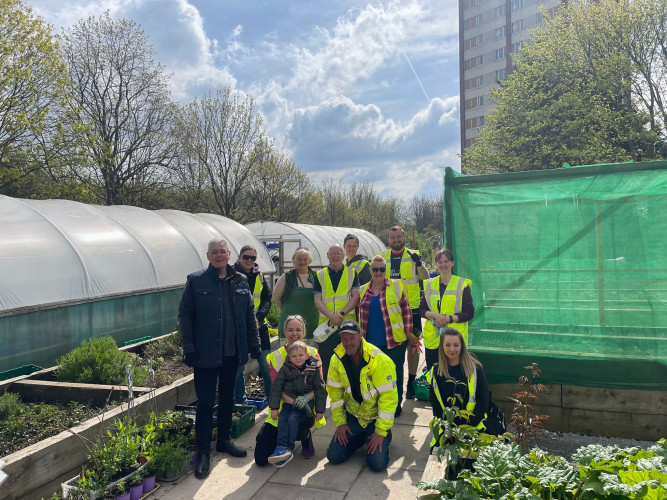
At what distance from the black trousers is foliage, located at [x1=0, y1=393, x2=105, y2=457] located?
1.08m

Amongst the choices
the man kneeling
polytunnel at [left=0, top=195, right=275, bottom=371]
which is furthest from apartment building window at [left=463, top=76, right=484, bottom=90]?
the man kneeling

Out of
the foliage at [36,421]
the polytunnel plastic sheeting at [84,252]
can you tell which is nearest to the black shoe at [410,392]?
the foliage at [36,421]

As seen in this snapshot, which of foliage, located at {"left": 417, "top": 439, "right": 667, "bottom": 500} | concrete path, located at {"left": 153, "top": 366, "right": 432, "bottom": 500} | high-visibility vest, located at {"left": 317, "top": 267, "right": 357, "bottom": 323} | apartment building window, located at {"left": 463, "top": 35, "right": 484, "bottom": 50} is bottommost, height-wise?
concrete path, located at {"left": 153, "top": 366, "right": 432, "bottom": 500}

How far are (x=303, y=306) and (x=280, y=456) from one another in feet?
6.76

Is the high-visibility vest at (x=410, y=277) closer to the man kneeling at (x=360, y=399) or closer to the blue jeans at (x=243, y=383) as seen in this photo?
the man kneeling at (x=360, y=399)

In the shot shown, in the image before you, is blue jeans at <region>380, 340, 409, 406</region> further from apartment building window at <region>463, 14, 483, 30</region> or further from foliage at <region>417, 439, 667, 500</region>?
apartment building window at <region>463, 14, 483, 30</region>

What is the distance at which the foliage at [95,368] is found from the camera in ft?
17.3

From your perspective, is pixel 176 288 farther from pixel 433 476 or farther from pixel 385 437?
pixel 433 476

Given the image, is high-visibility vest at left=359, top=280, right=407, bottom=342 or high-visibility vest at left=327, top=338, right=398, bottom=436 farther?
high-visibility vest at left=359, top=280, right=407, bottom=342

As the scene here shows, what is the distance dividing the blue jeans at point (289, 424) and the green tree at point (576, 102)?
13.9 meters

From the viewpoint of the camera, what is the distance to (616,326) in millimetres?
4402

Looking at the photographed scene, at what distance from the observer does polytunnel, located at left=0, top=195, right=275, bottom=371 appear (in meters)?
6.11

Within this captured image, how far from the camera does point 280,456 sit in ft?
12.7

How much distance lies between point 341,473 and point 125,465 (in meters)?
1.68
